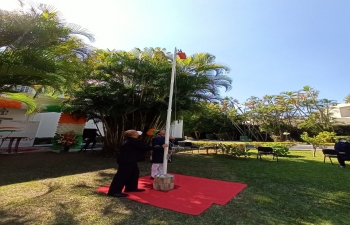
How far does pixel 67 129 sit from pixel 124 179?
27.5 feet

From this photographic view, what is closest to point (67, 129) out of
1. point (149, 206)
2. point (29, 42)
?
point (29, 42)

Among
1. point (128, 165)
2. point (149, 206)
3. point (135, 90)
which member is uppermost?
point (135, 90)

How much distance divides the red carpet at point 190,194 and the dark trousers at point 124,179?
0.23 meters

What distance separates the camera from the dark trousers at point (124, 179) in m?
4.31

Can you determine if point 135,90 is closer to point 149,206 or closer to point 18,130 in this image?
point 149,206

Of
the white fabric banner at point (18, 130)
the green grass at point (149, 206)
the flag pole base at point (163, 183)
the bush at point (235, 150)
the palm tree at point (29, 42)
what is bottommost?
the green grass at point (149, 206)

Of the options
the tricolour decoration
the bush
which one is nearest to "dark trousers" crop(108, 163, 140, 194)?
the bush

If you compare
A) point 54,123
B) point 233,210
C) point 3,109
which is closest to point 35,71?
point 233,210

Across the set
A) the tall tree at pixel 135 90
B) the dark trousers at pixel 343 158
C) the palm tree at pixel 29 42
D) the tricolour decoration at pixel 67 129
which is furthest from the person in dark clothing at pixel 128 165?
the dark trousers at pixel 343 158

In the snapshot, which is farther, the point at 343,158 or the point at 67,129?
the point at 67,129

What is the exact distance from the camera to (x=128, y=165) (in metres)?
4.45

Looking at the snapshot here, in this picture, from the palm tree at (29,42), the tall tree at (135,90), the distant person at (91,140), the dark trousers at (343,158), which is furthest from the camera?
the distant person at (91,140)

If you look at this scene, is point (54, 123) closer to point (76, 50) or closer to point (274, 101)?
point (76, 50)

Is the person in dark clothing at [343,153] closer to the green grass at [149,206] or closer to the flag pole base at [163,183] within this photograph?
the green grass at [149,206]
